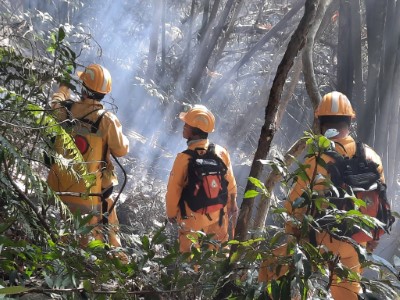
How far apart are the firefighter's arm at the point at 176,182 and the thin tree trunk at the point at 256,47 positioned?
7294 millimetres

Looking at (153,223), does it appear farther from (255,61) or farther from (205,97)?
(255,61)

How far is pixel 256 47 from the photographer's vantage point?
1233 cm

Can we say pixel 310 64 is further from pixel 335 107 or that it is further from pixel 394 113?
pixel 394 113

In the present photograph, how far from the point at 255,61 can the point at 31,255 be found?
41.9 feet

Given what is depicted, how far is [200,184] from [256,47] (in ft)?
24.6

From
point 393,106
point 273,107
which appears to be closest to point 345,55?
point 393,106

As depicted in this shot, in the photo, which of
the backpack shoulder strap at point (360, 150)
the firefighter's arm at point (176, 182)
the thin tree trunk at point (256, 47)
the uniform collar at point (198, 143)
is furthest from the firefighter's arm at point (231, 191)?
the thin tree trunk at point (256, 47)

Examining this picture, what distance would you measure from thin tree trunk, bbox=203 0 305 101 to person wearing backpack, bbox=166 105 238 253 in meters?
6.87

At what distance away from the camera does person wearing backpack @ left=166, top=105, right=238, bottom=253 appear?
5.37m

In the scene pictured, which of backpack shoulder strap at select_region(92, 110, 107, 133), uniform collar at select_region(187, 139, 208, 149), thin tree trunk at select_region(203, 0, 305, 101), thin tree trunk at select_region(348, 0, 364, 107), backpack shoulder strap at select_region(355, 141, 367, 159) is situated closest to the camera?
backpack shoulder strap at select_region(355, 141, 367, 159)

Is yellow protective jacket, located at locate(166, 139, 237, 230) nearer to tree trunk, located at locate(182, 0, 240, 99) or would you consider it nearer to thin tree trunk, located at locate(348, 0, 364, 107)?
thin tree trunk, located at locate(348, 0, 364, 107)

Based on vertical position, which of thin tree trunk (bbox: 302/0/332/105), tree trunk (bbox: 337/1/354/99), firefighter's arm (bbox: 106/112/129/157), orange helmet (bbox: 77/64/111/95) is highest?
tree trunk (bbox: 337/1/354/99)

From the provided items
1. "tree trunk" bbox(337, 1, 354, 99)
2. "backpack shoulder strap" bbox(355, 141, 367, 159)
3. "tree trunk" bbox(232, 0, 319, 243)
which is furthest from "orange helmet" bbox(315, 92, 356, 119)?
"tree trunk" bbox(337, 1, 354, 99)

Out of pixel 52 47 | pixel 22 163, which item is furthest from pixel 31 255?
pixel 52 47
